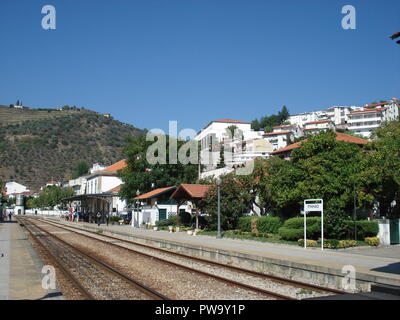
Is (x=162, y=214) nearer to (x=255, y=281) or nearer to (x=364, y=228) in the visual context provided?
(x=364, y=228)

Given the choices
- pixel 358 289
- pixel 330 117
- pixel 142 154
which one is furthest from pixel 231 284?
pixel 330 117

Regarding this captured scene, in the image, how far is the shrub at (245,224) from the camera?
33219 mm

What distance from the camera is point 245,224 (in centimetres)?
3356

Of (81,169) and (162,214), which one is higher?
(81,169)

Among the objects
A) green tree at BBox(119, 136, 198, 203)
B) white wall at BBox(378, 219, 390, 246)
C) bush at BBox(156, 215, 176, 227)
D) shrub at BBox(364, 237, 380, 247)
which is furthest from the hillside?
shrub at BBox(364, 237, 380, 247)

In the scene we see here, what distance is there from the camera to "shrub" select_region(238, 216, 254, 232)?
109 ft

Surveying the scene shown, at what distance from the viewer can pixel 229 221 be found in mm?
36094

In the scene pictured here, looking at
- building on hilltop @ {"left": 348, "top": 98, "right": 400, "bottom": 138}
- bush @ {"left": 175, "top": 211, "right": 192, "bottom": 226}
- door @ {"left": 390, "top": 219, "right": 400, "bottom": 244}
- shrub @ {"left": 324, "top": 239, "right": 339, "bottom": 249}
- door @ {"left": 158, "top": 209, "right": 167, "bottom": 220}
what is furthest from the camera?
building on hilltop @ {"left": 348, "top": 98, "right": 400, "bottom": 138}

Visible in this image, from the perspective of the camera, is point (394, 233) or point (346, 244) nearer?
→ point (346, 244)

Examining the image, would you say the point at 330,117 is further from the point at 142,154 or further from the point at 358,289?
the point at 358,289

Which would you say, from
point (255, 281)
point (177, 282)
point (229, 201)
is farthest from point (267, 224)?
point (177, 282)

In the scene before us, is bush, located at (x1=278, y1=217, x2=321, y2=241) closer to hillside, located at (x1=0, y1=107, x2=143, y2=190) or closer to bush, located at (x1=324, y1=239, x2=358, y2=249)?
bush, located at (x1=324, y1=239, x2=358, y2=249)
